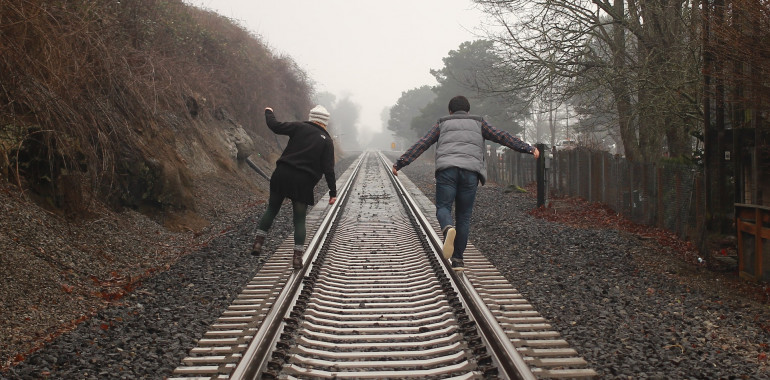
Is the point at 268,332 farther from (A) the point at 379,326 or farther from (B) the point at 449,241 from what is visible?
(B) the point at 449,241

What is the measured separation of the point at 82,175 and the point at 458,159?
4.48m

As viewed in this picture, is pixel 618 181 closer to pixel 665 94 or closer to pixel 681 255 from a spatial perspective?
pixel 665 94

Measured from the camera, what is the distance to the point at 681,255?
763 cm

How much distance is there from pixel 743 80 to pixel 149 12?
37.3 feet

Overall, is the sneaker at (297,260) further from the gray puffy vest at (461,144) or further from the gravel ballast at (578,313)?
the gray puffy vest at (461,144)

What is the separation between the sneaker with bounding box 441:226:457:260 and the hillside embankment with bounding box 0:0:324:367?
3.12 m

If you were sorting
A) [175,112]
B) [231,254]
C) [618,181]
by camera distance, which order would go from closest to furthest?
[231,254]
[618,181]
[175,112]

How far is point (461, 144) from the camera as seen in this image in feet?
19.6

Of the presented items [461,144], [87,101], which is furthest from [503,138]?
[87,101]

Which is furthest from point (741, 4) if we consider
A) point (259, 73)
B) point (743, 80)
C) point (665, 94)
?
point (259, 73)

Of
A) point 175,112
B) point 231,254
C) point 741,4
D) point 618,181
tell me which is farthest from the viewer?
point 175,112

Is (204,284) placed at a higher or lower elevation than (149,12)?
lower

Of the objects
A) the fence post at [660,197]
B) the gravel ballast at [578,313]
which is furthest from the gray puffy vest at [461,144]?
the fence post at [660,197]

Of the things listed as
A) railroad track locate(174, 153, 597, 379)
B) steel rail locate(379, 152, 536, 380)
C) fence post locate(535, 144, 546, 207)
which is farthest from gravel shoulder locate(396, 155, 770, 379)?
fence post locate(535, 144, 546, 207)
